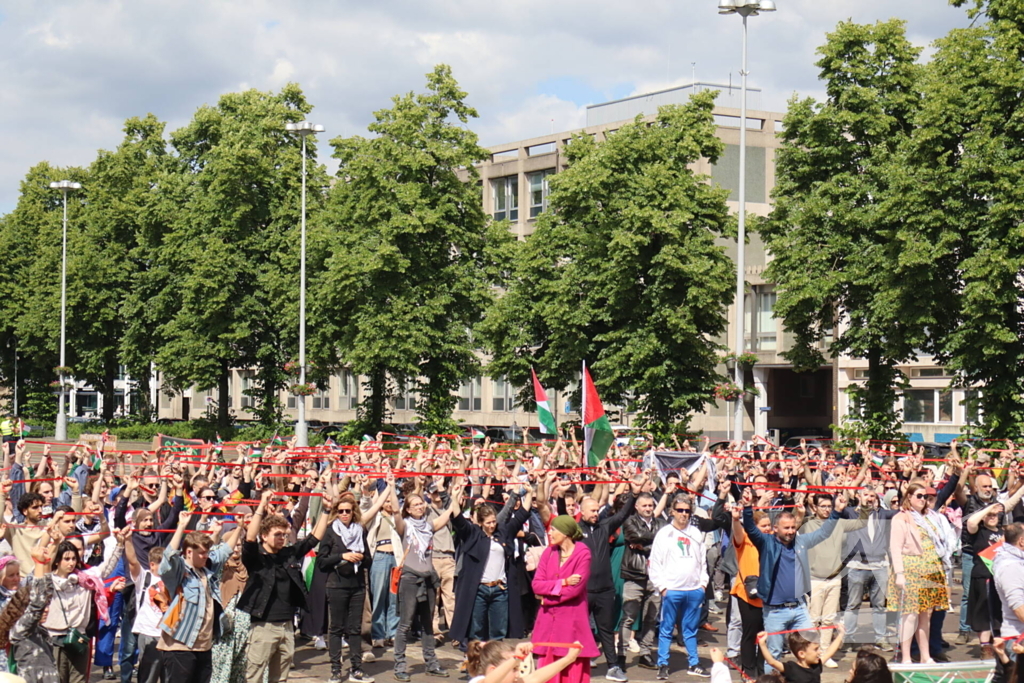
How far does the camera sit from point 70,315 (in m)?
55.0

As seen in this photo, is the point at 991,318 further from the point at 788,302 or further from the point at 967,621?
the point at 967,621

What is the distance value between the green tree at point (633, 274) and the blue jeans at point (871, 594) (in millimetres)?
20751

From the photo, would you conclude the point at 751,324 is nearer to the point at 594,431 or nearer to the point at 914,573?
the point at 594,431

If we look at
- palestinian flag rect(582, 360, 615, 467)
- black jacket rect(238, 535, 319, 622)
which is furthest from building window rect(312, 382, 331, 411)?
black jacket rect(238, 535, 319, 622)

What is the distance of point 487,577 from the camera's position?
1198 centimetres

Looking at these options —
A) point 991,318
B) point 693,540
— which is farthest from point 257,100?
point 693,540

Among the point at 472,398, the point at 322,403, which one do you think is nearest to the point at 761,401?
the point at 472,398

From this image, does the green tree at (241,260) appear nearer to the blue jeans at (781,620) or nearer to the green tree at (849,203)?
the green tree at (849,203)

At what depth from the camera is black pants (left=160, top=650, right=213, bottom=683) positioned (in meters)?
8.57

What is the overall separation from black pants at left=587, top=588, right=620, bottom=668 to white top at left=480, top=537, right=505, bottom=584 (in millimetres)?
941

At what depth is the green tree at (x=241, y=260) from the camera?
44625 mm

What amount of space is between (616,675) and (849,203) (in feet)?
81.6

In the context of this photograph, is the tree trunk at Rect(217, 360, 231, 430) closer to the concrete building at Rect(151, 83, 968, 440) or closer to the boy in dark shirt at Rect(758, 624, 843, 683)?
the concrete building at Rect(151, 83, 968, 440)

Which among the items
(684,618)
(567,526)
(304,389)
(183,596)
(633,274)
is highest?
(633,274)
